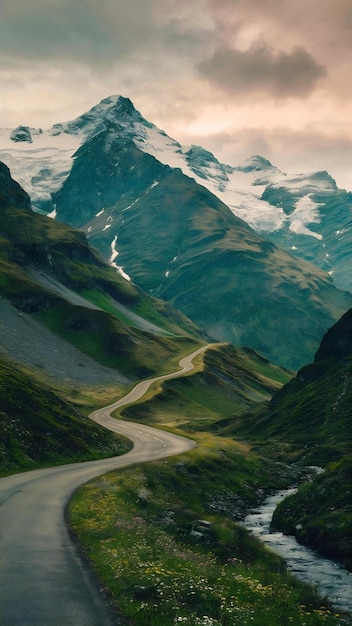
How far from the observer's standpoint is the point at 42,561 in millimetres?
25469

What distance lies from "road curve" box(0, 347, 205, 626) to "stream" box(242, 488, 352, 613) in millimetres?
13325

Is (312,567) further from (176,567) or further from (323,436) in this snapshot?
(323,436)

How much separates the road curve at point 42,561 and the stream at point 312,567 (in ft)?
43.7

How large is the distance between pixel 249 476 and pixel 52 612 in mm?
59251

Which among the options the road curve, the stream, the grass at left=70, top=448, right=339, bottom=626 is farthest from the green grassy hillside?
the stream

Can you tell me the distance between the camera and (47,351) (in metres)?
190

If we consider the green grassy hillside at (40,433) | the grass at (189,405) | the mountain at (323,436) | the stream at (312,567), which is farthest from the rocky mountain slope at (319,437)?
the green grassy hillside at (40,433)

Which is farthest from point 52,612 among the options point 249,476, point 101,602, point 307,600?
point 249,476

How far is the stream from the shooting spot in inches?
1256

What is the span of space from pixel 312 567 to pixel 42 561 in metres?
21.5

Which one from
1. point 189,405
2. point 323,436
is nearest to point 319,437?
point 323,436

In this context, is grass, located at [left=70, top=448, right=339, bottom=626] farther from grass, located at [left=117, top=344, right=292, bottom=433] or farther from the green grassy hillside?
grass, located at [left=117, top=344, right=292, bottom=433]

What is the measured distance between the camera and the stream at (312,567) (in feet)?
105

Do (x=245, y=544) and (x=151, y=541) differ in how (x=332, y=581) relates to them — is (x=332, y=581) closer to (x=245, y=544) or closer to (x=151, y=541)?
(x=245, y=544)
